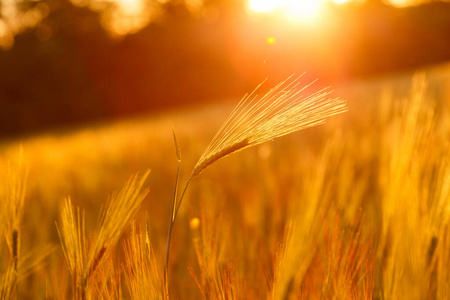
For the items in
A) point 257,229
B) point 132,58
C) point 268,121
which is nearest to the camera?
point 268,121

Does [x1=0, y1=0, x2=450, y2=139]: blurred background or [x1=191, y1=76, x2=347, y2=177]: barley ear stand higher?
[x1=0, y1=0, x2=450, y2=139]: blurred background

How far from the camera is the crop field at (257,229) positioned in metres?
0.47

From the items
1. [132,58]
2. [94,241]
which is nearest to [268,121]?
[94,241]

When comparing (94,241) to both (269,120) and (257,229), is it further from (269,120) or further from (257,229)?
(257,229)

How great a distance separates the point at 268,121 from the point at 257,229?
64 cm

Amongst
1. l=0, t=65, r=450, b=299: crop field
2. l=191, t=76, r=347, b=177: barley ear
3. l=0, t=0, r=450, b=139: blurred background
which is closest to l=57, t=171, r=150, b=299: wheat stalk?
l=0, t=65, r=450, b=299: crop field

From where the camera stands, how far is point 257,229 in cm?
104

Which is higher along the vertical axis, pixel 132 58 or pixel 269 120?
pixel 132 58

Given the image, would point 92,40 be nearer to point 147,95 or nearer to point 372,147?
point 147,95

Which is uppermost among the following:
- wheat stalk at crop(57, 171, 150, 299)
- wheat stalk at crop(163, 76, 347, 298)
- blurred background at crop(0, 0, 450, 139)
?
blurred background at crop(0, 0, 450, 139)

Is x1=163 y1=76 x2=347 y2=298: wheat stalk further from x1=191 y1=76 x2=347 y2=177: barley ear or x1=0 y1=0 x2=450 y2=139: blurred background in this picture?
x1=0 y1=0 x2=450 y2=139: blurred background

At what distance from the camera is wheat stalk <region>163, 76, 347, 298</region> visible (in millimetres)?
416

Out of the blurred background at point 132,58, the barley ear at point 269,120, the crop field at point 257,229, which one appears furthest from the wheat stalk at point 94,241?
the blurred background at point 132,58

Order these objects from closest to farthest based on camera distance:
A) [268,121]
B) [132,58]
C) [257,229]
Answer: [268,121]
[257,229]
[132,58]
